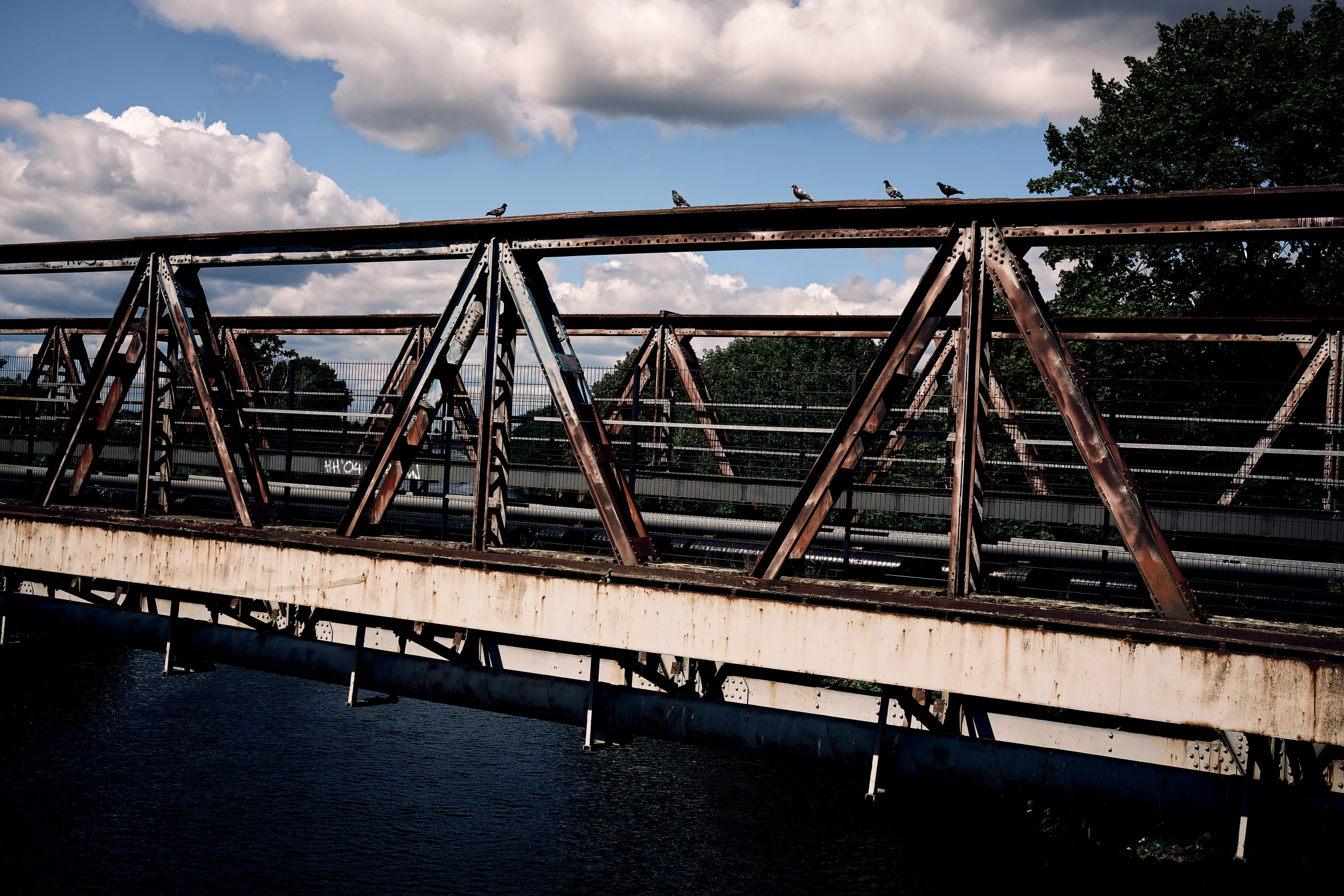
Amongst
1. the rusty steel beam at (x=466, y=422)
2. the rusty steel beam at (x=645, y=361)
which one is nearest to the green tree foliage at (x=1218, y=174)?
the rusty steel beam at (x=645, y=361)

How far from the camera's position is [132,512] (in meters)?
11.6

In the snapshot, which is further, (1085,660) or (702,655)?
(702,655)

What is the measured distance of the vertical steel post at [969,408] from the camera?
7.05m

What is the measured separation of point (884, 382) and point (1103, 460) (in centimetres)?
160

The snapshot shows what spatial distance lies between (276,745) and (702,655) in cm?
2240

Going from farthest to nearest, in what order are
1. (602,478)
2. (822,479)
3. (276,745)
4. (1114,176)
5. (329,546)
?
(1114,176), (276,745), (329,546), (602,478), (822,479)

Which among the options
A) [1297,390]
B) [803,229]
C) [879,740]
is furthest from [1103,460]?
[1297,390]

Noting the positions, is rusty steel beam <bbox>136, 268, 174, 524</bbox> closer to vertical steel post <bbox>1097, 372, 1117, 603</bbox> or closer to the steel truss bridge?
the steel truss bridge

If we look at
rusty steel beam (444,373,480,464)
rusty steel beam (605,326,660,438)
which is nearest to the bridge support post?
rusty steel beam (444,373,480,464)

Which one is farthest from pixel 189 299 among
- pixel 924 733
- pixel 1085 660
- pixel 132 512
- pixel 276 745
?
pixel 276 745

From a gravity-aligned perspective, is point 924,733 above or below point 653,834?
above

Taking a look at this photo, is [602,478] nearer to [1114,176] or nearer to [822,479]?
[822,479]

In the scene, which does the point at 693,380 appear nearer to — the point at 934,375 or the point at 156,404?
the point at 934,375

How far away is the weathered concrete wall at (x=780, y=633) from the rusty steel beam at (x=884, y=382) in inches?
33.2
